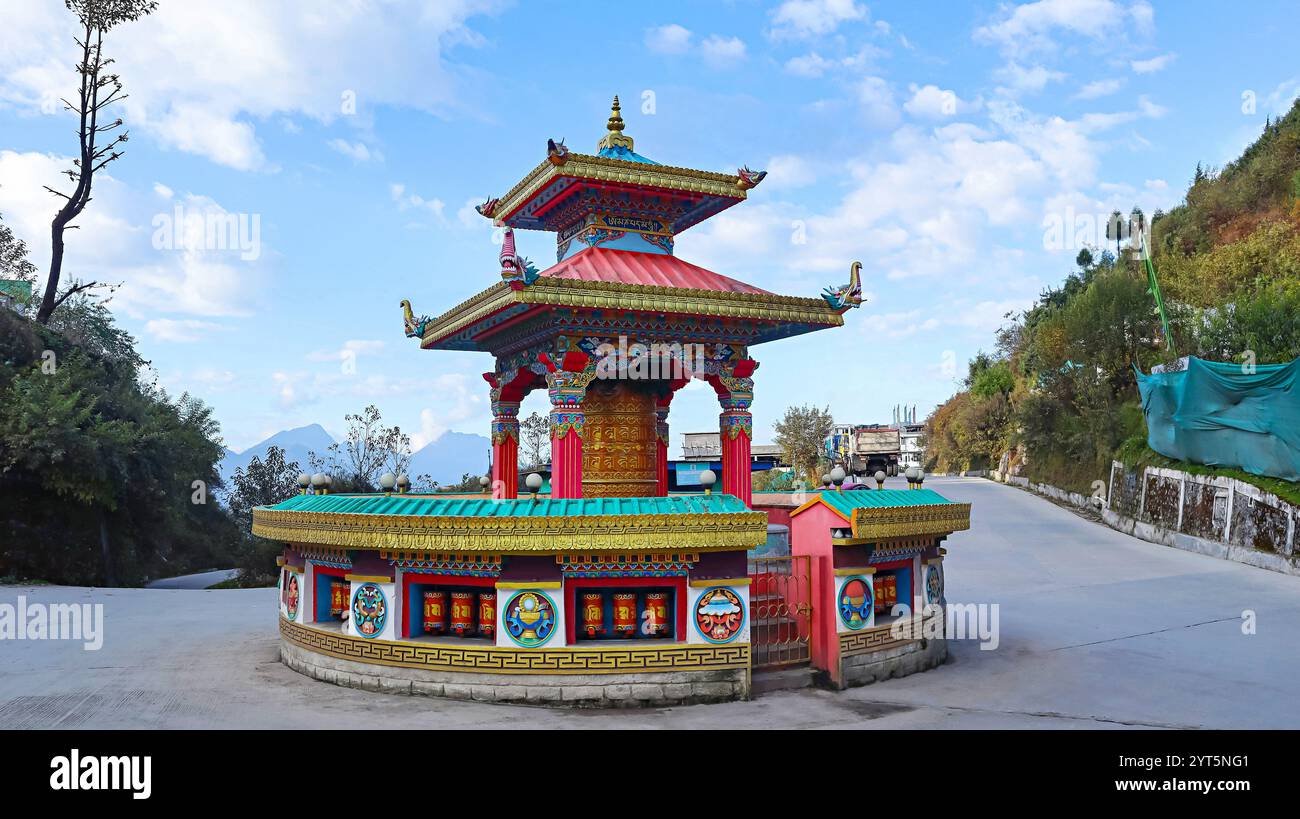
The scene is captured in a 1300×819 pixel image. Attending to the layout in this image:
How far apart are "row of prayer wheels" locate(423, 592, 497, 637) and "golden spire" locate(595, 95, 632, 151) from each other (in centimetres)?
708

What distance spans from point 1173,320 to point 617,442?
25.0m

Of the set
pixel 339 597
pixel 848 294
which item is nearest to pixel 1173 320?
pixel 848 294

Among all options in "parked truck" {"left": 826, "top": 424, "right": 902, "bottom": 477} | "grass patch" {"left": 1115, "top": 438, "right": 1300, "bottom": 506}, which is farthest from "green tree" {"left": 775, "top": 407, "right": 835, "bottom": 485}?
"grass patch" {"left": 1115, "top": 438, "right": 1300, "bottom": 506}

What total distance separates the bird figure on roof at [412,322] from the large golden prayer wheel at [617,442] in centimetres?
318

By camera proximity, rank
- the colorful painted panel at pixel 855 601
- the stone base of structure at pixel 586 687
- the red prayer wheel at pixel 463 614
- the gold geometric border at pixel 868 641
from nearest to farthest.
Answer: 1. the stone base of structure at pixel 586 687
2. the red prayer wheel at pixel 463 614
3. the gold geometric border at pixel 868 641
4. the colorful painted panel at pixel 855 601

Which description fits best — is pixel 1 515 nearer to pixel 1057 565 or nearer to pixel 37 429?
pixel 37 429

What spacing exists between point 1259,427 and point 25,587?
2747 centimetres

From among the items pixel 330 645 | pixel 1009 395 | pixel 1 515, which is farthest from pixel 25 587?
pixel 1009 395

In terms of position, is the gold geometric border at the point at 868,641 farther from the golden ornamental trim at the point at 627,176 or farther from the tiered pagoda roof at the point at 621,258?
the golden ornamental trim at the point at 627,176

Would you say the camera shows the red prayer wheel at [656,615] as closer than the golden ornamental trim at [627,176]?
Yes

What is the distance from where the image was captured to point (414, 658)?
29.2 feet

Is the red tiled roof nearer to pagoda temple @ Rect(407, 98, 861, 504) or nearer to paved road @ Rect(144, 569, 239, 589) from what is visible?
pagoda temple @ Rect(407, 98, 861, 504)

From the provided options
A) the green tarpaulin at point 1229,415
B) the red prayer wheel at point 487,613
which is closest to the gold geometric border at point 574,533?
the red prayer wheel at point 487,613

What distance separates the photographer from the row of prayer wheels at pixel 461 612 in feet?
29.8
